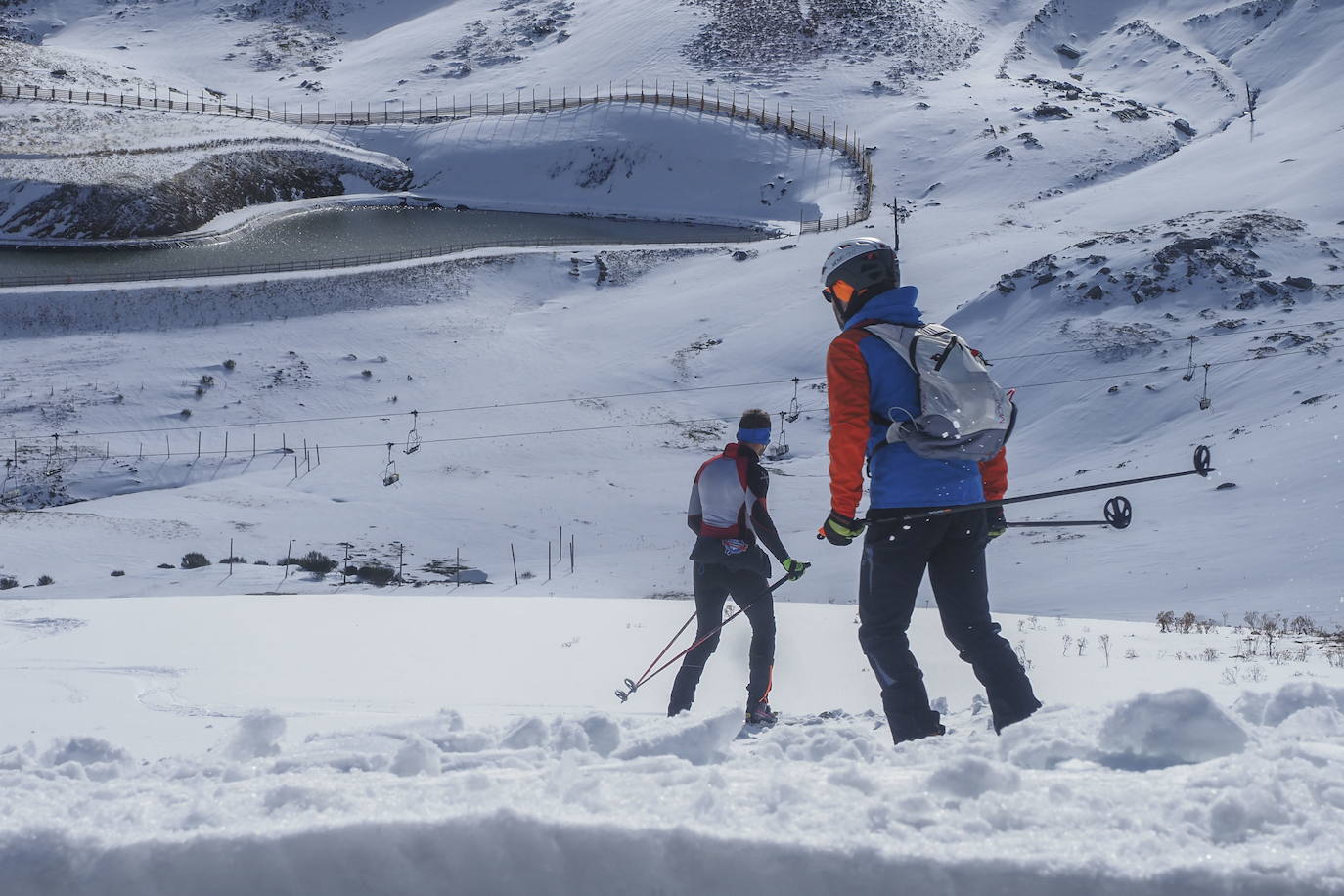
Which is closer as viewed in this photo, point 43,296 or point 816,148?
point 43,296

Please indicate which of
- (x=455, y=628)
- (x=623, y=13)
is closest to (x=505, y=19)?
(x=623, y=13)

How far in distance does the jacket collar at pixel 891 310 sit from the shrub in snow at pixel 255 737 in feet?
9.83

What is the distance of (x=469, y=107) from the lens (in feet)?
231

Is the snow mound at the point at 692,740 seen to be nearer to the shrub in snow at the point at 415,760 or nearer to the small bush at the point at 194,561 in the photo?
the shrub in snow at the point at 415,760

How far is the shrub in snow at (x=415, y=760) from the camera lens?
134 inches

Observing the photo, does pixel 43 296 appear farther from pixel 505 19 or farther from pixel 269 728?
pixel 505 19

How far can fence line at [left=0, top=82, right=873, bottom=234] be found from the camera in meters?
63.1

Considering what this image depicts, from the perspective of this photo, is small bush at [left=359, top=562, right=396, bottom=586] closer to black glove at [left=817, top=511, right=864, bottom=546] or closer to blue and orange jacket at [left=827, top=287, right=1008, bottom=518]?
black glove at [left=817, top=511, right=864, bottom=546]

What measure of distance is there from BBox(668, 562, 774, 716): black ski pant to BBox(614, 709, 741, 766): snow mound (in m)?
2.70

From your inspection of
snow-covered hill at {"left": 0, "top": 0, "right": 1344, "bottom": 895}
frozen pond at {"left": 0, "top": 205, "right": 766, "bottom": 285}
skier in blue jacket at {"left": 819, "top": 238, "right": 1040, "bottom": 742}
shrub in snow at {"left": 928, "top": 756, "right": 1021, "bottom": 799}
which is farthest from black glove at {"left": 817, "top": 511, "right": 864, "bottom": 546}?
frozen pond at {"left": 0, "top": 205, "right": 766, "bottom": 285}

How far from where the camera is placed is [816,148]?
2430 inches

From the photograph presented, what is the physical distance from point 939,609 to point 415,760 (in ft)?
8.33

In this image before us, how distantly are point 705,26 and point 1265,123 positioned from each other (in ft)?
132

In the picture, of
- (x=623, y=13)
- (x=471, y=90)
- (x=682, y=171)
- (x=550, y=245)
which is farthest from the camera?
(x=623, y=13)
